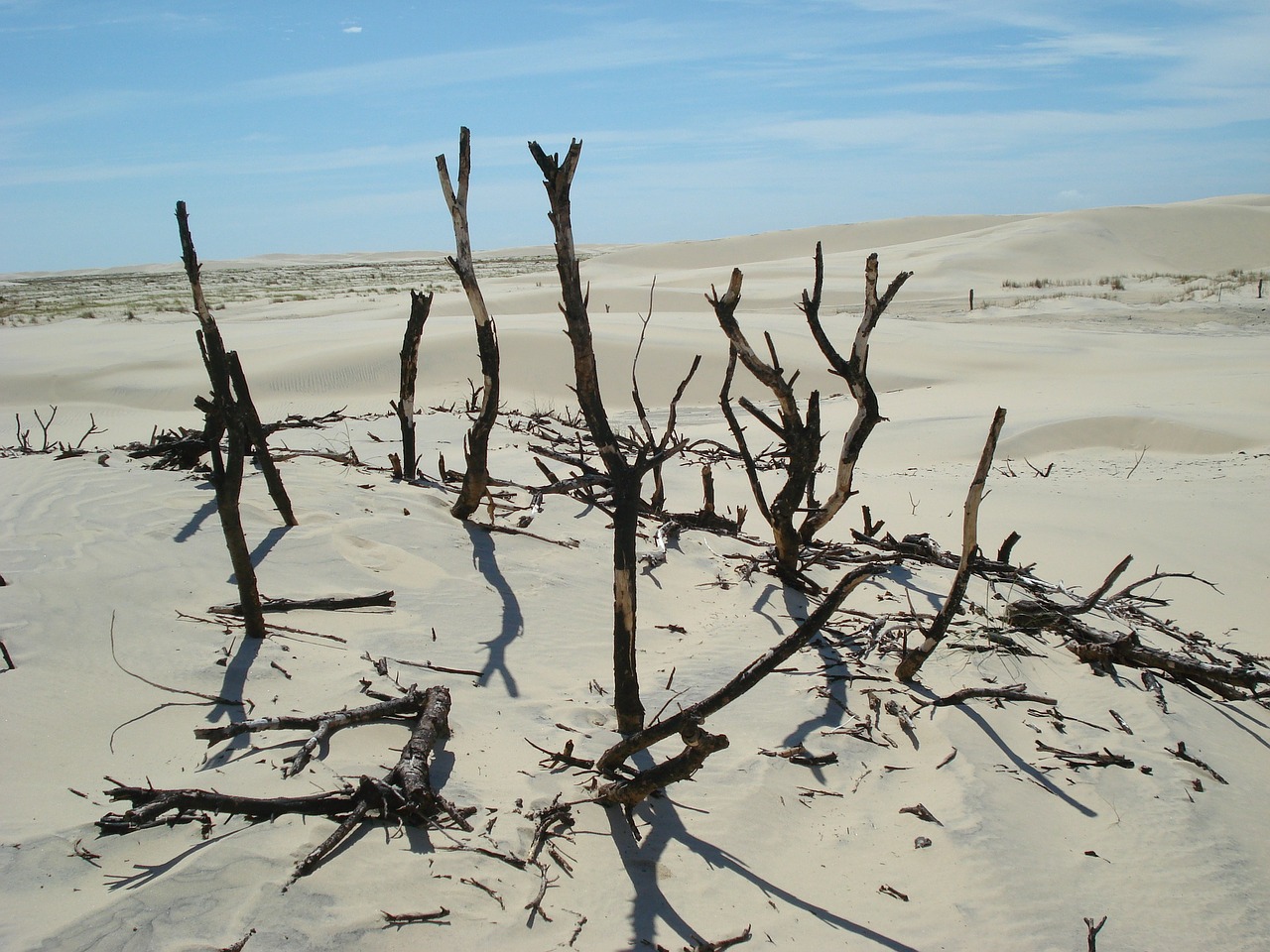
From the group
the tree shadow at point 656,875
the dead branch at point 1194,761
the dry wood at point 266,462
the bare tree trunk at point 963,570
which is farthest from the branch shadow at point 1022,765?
the dry wood at point 266,462

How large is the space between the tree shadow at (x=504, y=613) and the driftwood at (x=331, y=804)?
94cm

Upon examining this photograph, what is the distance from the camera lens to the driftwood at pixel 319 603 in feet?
13.8

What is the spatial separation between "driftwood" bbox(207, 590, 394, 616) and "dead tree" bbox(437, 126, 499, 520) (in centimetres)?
153

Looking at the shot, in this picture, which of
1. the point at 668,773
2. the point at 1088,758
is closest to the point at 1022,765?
the point at 1088,758

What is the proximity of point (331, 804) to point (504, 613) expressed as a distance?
2.12 m

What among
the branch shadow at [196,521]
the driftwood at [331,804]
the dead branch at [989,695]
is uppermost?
the branch shadow at [196,521]

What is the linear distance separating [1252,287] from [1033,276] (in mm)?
10782

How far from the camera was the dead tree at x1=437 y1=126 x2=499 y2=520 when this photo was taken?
604cm

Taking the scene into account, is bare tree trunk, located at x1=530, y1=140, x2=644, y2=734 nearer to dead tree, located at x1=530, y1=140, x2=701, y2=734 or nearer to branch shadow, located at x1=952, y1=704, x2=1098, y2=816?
dead tree, located at x1=530, y1=140, x2=701, y2=734

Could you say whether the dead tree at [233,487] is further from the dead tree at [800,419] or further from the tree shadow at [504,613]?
the dead tree at [800,419]

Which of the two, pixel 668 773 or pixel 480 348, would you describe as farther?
pixel 480 348

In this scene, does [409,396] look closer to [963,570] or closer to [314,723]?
[314,723]

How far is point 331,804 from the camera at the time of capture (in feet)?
9.12

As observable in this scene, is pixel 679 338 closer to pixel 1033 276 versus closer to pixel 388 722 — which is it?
pixel 388 722
